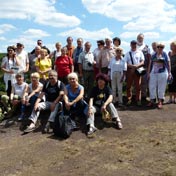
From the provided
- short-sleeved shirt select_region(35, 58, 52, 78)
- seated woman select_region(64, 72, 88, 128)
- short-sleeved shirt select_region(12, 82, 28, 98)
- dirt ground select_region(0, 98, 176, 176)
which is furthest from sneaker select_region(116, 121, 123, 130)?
short-sleeved shirt select_region(12, 82, 28, 98)

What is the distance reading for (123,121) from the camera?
32.2 feet

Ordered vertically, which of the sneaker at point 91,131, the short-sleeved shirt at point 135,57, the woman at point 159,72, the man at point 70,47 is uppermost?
the man at point 70,47

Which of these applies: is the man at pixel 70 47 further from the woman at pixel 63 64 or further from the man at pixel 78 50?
the woman at pixel 63 64

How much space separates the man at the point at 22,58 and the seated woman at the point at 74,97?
2.13 m

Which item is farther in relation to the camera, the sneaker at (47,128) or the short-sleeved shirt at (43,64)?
the short-sleeved shirt at (43,64)

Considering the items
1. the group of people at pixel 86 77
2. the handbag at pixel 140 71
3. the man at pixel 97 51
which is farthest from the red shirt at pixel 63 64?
the handbag at pixel 140 71

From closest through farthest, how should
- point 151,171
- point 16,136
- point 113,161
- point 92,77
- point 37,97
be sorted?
point 151,171 → point 113,161 → point 16,136 → point 37,97 → point 92,77

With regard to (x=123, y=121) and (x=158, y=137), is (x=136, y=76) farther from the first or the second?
(x=158, y=137)

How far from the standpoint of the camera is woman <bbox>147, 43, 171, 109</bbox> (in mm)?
10614

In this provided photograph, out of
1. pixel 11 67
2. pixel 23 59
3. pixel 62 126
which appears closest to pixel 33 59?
pixel 23 59

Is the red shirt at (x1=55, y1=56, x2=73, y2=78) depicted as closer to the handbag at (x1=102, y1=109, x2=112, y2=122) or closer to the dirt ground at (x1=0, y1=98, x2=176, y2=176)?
the dirt ground at (x1=0, y1=98, x2=176, y2=176)

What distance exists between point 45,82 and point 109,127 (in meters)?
2.43

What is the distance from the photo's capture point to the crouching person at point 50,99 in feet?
31.1

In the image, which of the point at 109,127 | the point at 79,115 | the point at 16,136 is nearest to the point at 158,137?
the point at 109,127
